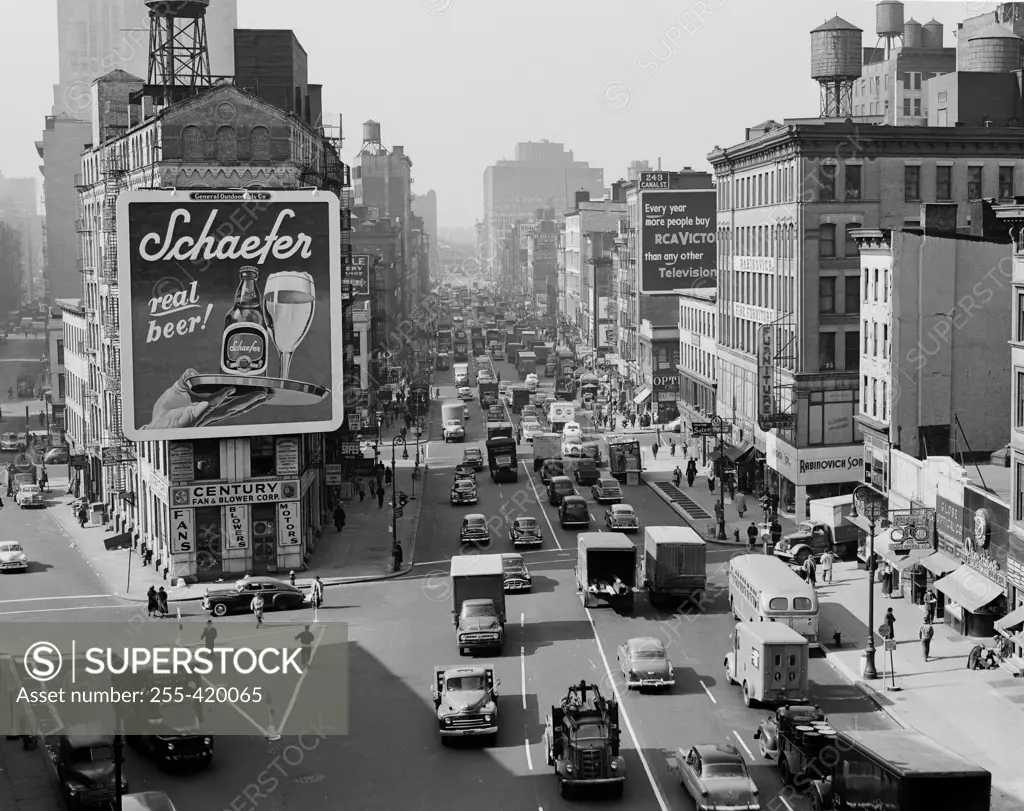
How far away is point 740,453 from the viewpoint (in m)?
82.9

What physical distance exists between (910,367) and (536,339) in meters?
129

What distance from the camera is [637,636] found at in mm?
48281

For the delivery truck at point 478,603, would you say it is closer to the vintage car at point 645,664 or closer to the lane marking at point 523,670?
the lane marking at point 523,670

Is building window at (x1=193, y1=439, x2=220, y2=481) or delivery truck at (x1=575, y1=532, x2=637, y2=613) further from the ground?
building window at (x1=193, y1=439, x2=220, y2=481)

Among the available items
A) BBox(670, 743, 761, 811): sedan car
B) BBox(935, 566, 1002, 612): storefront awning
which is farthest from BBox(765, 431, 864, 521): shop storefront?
BBox(670, 743, 761, 811): sedan car

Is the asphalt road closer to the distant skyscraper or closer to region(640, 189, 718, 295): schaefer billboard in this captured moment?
region(640, 189, 718, 295): schaefer billboard

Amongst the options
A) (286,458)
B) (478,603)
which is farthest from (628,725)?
(286,458)

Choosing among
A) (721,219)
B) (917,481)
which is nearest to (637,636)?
(917,481)

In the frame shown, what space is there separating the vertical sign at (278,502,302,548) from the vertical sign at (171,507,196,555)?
11.9ft

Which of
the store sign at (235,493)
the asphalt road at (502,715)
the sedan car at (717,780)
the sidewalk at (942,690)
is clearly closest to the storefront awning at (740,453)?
the asphalt road at (502,715)

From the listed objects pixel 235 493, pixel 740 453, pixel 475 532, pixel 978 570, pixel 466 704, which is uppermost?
pixel 235 493

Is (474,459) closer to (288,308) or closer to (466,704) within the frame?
(288,308)

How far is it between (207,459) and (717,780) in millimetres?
34501

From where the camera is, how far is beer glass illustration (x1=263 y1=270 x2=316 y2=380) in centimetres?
6059
